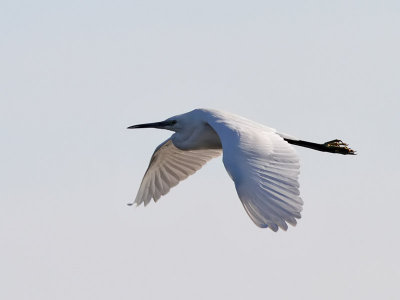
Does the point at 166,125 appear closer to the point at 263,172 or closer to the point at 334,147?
the point at 334,147

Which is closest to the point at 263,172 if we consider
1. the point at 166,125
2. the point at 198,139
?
the point at 198,139

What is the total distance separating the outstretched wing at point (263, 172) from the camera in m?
10.4

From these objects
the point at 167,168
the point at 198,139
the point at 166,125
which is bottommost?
the point at 167,168

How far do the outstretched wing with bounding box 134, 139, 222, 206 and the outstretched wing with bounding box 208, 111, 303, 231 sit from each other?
2935mm

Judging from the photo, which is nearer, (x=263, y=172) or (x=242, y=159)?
(x=263, y=172)

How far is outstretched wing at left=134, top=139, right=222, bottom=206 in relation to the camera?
1586cm

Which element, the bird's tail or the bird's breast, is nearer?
the bird's breast

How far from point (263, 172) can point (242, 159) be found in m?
0.43

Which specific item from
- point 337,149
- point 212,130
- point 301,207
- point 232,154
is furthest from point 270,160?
point 337,149

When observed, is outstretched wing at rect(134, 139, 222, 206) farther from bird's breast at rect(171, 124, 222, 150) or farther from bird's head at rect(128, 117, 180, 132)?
bird's breast at rect(171, 124, 222, 150)

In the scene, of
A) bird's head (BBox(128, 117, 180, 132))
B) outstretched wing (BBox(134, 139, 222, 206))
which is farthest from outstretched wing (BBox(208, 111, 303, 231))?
outstretched wing (BBox(134, 139, 222, 206))

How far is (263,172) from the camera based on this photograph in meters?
11.2

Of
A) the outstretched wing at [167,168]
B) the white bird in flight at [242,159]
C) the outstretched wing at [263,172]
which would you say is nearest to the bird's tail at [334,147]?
the white bird in flight at [242,159]

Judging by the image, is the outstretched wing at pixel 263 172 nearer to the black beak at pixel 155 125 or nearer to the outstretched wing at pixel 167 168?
the black beak at pixel 155 125
